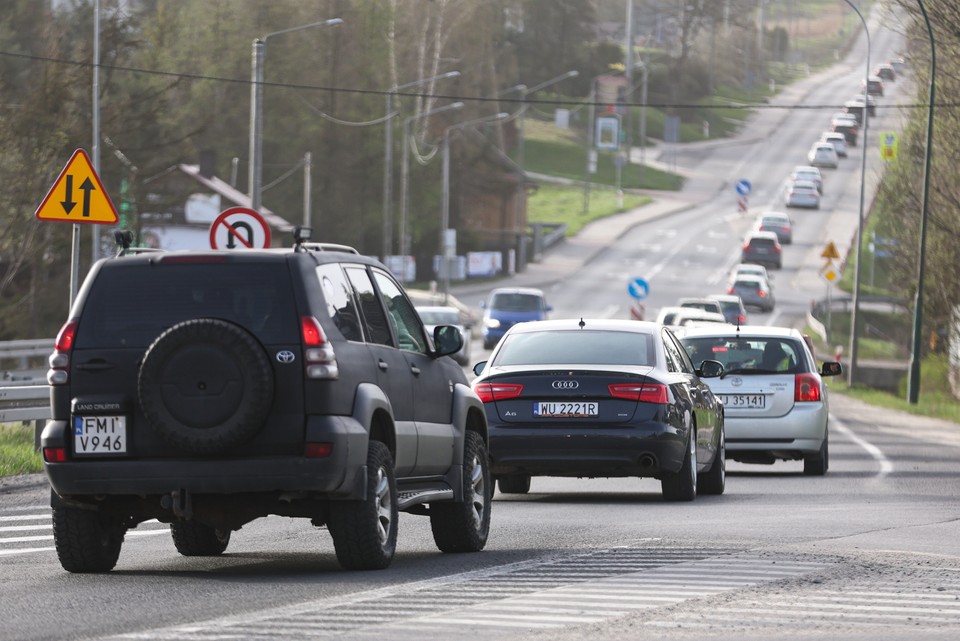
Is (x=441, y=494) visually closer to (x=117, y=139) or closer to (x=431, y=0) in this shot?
(x=117, y=139)

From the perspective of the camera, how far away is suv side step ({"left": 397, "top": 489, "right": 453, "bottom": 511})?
10.9m

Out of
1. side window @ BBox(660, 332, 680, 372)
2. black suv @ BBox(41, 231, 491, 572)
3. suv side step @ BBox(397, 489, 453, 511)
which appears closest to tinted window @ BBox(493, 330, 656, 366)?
side window @ BBox(660, 332, 680, 372)

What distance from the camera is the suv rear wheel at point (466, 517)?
11891mm

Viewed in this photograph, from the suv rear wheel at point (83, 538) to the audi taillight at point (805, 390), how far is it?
Answer: 10746 millimetres

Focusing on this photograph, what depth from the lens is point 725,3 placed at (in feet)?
543

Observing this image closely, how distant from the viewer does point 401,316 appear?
11711mm

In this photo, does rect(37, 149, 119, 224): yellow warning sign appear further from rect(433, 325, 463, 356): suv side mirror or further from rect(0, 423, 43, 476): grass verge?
rect(433, 325, 463, 356): suv side mirror

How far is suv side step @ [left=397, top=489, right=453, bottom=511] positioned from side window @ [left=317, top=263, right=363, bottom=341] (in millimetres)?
928

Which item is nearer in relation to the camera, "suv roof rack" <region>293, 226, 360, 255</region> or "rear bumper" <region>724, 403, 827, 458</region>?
"suv roof rack" <region>293, 226, 360, 255</region>

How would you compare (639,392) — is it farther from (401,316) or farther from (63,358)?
(63,358)

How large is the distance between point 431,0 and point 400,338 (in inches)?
3075

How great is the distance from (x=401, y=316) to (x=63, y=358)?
2.26 meters

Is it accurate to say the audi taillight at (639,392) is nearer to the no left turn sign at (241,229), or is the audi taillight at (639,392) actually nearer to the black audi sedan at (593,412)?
the black audi sedan at (593,412)

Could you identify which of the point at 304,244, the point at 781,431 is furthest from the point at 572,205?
the point at 304,244
